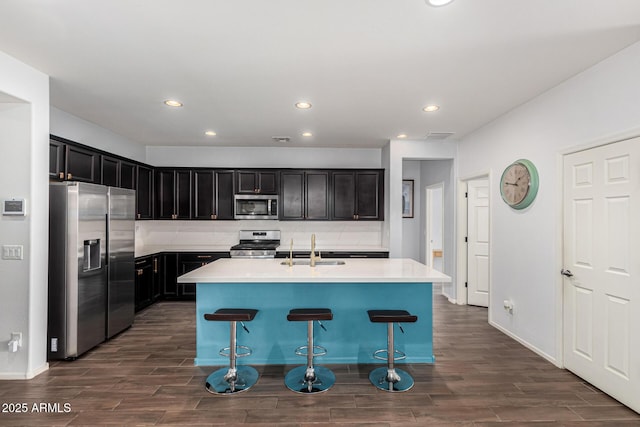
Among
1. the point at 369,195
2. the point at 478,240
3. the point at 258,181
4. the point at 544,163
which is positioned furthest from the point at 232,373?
the point at 478,240

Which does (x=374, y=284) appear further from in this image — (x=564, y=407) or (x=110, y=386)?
(x=110, y=386)

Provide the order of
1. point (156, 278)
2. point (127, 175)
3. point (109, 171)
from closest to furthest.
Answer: point (109, 171)
point (127, 175)
point (156, 278)

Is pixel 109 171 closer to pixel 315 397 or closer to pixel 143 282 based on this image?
pixel 143 282

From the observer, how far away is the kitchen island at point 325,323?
3.28 m

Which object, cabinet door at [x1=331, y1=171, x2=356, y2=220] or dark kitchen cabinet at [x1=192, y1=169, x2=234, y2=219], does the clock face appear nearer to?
cabinet door at [x1=331, y1=171, x2=356, y2=220]

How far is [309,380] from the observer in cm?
288

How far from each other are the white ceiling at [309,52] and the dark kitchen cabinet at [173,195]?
1666mm

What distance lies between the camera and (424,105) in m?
3.76

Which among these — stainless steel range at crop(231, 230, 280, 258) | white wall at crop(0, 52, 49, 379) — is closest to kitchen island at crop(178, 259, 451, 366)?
white wall at crop(0, 52, 49, 379)

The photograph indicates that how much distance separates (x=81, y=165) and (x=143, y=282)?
194 centimetres

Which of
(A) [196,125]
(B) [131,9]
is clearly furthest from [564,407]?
(A) [196,125]

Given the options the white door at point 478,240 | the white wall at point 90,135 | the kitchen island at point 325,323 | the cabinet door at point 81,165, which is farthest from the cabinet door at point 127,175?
the white door at point 478,240

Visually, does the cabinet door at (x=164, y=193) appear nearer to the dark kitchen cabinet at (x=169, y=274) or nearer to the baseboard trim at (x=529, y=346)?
the dark kitchen cabinet at (x=169, y=274)

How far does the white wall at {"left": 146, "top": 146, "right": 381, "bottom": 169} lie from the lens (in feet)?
19.8
